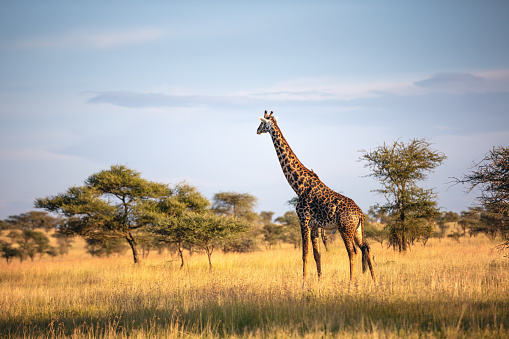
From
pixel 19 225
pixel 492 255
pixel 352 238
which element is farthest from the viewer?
pixel 19 225

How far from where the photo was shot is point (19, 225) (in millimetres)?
57344

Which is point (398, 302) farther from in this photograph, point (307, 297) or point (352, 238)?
point (352, 238)

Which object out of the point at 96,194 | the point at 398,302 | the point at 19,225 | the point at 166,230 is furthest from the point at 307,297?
the point at 19,225

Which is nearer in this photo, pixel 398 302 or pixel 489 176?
pixel 398 302

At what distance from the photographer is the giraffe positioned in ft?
36.2

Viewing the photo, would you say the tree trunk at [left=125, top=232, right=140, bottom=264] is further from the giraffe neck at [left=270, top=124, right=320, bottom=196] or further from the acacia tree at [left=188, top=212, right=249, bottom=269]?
the giraffe neck at [left=270, top=124, right=320, bottom=196]

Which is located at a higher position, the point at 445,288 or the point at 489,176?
the point at 489,176

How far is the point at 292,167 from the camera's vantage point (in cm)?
1241

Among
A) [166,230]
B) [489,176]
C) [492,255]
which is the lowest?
[492,255]

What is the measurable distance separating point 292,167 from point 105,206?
13.1 m

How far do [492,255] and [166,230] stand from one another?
1501 cm

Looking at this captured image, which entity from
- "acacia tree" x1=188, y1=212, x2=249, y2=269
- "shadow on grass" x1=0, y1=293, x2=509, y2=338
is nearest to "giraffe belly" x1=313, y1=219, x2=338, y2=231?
"shadow on grass" x1=0, y1=293, x2=509, y2=338

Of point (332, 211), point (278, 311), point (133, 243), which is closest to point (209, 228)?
point (133, 243)

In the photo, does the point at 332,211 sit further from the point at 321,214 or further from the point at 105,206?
the point at 105,206
